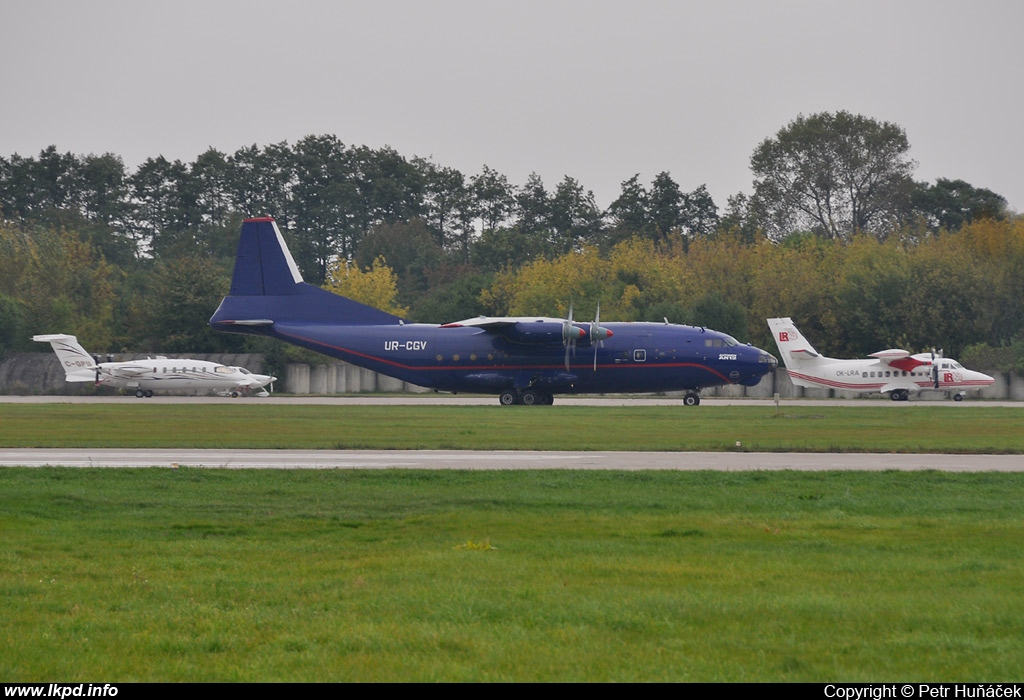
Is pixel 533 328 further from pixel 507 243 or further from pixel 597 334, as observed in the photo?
pixel 507 243

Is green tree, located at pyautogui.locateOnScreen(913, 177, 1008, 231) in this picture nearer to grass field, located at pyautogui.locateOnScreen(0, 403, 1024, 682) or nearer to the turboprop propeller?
the turboprop propeller

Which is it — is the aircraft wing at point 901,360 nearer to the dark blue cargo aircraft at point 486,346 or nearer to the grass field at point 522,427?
the grass field at point 522,427

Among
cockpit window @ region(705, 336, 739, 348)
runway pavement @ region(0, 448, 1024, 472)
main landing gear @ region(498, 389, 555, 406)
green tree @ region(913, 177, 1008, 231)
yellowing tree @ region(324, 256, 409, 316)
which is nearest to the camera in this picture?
runway pavement @ region(0, 448, 1024, 472)

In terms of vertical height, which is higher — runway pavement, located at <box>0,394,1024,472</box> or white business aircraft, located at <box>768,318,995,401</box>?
white business aircraft, located at <box>768,318,995,401</box>

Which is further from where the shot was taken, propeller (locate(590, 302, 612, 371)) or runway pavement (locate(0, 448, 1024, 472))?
propeller (locate(590, 302, 612, 371))

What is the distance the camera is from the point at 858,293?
2643 inches

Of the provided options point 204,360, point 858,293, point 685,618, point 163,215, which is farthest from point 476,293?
point 685,618

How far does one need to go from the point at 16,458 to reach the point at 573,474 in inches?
462

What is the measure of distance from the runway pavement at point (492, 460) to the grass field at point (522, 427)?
1.42m

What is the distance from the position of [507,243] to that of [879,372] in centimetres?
5463

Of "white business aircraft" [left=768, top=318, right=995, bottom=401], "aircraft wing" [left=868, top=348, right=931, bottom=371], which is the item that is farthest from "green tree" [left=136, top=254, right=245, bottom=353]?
"aircraft wing" [left=868, top=348, right=931, bottom=371]

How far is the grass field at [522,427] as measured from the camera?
2712 centimetres

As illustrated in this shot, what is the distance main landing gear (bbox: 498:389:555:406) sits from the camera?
47.7 metres

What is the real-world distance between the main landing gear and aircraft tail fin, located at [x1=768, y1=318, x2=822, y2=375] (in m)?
14.0
